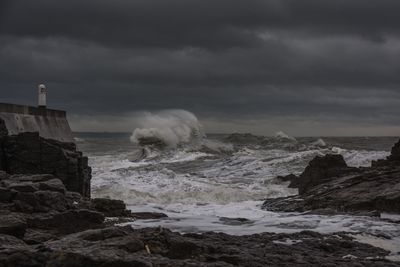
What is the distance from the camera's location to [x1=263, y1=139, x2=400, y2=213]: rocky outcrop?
12.6 m

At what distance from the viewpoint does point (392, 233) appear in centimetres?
977

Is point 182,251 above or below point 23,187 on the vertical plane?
below

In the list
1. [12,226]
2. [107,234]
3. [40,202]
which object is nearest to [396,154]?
[40,202]

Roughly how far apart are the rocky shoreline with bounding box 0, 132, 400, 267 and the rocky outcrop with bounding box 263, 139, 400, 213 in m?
0.03

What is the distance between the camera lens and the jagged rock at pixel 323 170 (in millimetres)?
17438

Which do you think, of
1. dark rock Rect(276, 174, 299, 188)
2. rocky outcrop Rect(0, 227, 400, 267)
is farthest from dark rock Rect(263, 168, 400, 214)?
dark rock Rect(276, 174, 299, 188)

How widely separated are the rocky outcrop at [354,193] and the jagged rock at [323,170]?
0.17 ft

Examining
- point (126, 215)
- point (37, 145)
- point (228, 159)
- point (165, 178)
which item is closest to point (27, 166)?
point (37, 145)

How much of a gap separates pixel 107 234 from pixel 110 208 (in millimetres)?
6408

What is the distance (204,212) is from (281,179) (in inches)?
327

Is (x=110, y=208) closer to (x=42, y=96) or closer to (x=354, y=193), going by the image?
(x=354, y=193)

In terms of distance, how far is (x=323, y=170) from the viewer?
59.2ft

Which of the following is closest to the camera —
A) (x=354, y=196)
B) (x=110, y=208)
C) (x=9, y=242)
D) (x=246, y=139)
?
(x=9, y=242)

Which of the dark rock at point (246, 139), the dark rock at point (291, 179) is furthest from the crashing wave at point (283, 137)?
Answer: the dark rock at point (291, 179)
